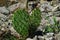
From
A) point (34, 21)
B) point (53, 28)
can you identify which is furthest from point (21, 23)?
point (53, 28)

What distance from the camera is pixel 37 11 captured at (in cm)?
1011

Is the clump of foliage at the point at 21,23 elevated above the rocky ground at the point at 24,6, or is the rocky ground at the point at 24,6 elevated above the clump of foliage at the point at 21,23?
the clump of foliage at the point at 21,23

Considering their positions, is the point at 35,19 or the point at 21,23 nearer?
the point at 21,23

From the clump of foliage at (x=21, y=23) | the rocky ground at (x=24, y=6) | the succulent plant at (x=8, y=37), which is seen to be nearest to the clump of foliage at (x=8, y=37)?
the succulent plant at (x=8, y=37)

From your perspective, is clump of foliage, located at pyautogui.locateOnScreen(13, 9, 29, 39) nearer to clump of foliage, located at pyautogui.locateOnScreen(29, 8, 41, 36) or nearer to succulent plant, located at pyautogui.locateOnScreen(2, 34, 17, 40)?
succulent plant, located at pyautogui.locateOnScreen(2, 34, 17, 40)

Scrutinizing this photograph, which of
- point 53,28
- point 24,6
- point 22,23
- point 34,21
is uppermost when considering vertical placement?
point 22,23

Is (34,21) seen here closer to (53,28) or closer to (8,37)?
(53,28)

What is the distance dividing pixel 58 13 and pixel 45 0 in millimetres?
4815

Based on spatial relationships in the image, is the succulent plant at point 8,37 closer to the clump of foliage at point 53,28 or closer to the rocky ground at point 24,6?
the rocky ground at point 24,6

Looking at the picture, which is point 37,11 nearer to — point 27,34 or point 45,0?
point 27,34

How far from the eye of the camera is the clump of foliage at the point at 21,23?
352 inches

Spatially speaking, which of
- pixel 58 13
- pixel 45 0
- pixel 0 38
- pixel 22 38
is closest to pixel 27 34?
pixel 22 38

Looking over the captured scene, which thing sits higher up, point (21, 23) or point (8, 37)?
point (21, 23)

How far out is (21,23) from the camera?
9.02 metres
